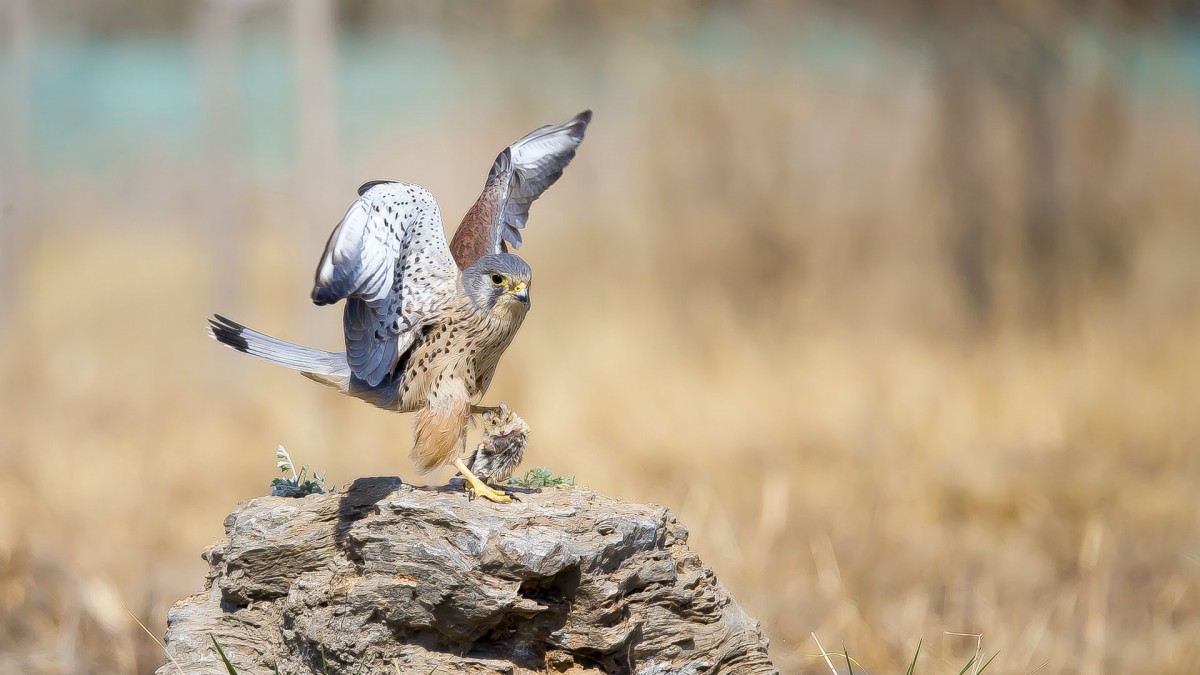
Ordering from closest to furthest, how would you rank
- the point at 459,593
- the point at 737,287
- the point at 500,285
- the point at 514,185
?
the point at 459,593 → the point at 500,285 → the point at 514,185 → the point at 737,287

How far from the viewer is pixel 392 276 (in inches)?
101

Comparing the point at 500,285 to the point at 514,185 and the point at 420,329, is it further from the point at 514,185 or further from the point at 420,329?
the point at 514,185

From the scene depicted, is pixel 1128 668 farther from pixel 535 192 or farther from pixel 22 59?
pixel 22 59

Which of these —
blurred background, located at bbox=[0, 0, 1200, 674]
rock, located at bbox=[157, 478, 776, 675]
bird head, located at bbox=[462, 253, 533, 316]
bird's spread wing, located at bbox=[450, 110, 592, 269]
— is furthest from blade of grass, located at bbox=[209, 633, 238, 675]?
blurred background, located at bbox=[0, 0, 1200, 674]

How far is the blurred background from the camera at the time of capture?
5.71 m

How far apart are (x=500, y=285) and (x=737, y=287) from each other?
21.4 feet

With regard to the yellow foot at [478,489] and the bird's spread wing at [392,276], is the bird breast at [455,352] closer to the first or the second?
the bird's spread wing at [392,276]

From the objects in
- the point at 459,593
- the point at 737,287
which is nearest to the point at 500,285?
the point at 459,593

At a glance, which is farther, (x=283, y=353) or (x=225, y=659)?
(x=283, y=353)

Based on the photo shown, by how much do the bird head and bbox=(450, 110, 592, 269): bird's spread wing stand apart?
0.28 m

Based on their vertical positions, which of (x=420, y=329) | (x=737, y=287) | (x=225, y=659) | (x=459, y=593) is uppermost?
(x=737, y=287)

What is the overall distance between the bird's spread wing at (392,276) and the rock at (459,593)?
36 centimetres

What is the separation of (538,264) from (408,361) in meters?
6.41

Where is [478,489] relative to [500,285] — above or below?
below
